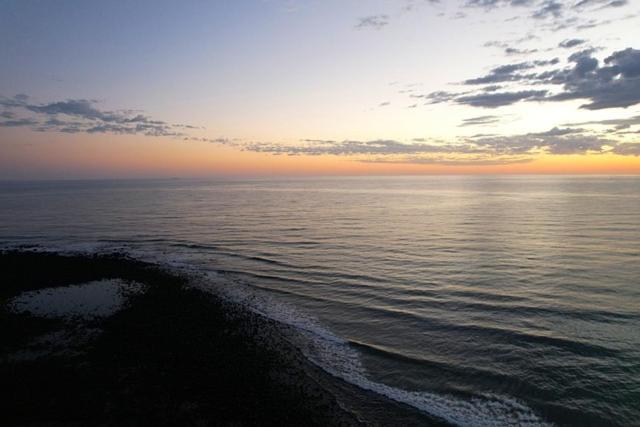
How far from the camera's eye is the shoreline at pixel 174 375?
10844 millimetres

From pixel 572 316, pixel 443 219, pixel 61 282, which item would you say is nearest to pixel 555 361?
pixel 572 316

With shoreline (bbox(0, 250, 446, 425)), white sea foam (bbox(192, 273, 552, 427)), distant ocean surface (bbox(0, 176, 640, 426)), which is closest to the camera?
shoreline (bbox(0, 250, 446, 425))

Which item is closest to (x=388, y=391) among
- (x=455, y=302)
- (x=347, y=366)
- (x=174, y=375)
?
(x=347, y=366)

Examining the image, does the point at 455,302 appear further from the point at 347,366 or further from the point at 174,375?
the point at 174,375

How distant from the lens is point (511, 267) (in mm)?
29500

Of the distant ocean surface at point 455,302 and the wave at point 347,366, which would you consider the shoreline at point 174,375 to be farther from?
the distant ocean surface at point 455,302

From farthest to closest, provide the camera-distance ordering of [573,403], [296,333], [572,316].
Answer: [572,316] → [296,333] → [573,403]

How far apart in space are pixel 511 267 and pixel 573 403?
1855 cm

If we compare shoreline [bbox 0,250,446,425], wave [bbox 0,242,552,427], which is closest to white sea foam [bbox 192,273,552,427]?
wave [bbox 0,242,552,427]

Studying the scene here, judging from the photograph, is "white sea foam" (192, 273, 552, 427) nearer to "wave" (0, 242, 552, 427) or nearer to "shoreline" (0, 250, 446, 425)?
"wave" (0, 242, 552, 427)

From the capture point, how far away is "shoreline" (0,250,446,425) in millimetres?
10844

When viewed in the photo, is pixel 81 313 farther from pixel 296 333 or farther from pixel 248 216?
pixel 248 216

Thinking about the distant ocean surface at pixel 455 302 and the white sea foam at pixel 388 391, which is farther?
the distant ocean surface at pixel 455 302

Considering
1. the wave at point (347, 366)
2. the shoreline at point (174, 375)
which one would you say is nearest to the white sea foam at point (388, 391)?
the wave at point (347, 366)
